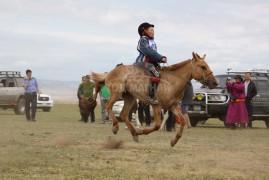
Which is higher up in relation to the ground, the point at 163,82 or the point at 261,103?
the point at 163,82

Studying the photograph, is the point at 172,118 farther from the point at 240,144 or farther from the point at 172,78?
the point at 172,78

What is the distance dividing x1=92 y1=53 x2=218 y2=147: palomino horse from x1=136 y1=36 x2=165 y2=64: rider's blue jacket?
283 mm

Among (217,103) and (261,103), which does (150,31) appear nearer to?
(217,103)

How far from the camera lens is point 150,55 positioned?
44.5 feet

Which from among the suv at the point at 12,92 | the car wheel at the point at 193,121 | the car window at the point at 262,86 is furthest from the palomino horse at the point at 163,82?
the suv at the point at 12,92

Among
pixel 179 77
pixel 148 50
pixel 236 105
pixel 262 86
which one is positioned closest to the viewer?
pixel 148 50

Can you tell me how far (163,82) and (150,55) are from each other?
0.61 meters

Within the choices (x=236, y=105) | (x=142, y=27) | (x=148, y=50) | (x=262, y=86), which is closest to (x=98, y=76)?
(x=142, y=27)

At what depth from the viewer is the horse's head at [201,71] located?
13.9 metres

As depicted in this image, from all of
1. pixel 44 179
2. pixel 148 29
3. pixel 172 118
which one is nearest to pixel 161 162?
pixel 44 179

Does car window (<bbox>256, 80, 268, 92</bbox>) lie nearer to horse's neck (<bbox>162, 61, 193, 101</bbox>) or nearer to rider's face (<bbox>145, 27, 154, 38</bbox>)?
horse's neck (<bbox>162, 61, 193, 101</bbox>)

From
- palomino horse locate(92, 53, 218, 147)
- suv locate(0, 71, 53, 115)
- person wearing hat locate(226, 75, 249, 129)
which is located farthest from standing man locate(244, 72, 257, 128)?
suv locate(0, 71, 53, 115)

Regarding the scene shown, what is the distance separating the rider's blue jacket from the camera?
13.6 m

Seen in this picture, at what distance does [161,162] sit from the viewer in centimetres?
1088
